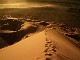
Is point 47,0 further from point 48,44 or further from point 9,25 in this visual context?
point 48,44

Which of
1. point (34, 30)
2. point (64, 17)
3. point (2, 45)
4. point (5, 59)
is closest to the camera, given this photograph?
point (5, 59)

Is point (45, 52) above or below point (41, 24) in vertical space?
above

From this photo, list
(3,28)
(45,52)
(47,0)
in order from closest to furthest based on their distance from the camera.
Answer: (45,52) → (3,28) → (47,0)

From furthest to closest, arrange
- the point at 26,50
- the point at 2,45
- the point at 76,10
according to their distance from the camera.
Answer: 1. the point at 76,10
2. the point at 2,45
3. the point at 26,50

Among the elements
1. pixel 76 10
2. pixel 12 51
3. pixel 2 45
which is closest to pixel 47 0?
pixel 76 10

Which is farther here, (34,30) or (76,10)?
(76,10)

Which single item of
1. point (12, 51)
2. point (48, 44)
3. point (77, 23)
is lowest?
point (77, 23)

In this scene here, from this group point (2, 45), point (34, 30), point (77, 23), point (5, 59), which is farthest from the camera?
point (77, 23)

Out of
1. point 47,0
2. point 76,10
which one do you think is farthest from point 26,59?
point 47,0

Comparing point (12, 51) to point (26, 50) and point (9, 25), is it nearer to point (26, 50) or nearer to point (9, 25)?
point (26, 50)
